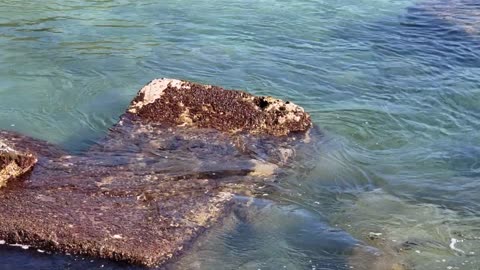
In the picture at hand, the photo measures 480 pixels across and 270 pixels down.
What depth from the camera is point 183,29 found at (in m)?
13.3

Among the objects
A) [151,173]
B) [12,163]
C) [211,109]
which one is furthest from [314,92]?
[12,163]

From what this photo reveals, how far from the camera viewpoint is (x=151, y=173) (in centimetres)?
693

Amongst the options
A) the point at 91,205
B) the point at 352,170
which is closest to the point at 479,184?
the point at 352,170

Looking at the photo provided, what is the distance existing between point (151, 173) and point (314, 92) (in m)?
4.22

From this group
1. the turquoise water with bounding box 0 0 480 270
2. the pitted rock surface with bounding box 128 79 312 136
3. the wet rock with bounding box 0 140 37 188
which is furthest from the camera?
the pitted rock surface with bounding box 128 79 312 136

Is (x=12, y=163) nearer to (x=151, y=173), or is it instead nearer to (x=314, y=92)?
(x=151, y=173)

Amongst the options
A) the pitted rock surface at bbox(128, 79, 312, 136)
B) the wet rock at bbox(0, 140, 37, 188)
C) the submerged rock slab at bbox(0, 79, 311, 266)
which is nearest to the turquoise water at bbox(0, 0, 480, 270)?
the submerged rock slab at bbox(0, 79, 311, 266)

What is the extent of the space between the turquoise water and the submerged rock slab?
0.24 m

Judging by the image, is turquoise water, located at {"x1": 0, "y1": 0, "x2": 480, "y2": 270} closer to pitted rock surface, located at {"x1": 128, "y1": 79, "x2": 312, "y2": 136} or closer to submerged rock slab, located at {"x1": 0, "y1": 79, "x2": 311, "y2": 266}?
submerged rock slab, located at {"x1": 0, "y1": 79, "x2": 311, "y2": 266}

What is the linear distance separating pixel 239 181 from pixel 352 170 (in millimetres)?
1597

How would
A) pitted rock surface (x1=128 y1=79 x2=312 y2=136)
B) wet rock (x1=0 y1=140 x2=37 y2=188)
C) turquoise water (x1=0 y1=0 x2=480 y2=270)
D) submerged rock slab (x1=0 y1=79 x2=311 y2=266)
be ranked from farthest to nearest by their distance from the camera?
pitted rock surface (x1=128 y1=79 x2=312 y2=136) < wet rock (x1=0 y1=140 x2=37 y2=188) < turquoise water (x1=0 y1=0 x2=480 y2=270) < submerged rock slab (x1=0 y1=79 x2=311 y2=266)

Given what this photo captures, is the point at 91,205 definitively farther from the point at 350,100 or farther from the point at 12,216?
the point at 350,100

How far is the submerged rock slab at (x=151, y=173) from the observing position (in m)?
5.57

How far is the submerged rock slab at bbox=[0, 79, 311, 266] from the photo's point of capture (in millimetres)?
5566
